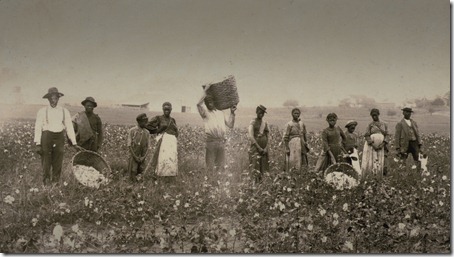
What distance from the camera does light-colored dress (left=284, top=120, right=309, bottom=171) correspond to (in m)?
5.40

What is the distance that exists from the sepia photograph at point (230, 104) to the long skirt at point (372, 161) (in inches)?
0.5

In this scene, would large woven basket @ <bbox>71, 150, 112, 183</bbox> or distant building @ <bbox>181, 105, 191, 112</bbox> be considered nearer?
large woven basket @ <bbox>71, 150, 112, 183</bbox>

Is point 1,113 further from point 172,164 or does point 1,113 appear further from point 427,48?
point 427,48

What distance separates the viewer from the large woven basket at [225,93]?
17.1 feet

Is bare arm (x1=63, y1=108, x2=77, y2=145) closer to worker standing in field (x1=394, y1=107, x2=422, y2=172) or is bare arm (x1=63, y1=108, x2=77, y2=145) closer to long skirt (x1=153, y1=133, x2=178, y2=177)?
long skirt (x1=153, y1=133, x2=178, y2=177)

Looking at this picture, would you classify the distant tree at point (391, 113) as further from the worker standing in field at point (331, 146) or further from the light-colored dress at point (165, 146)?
the light-colored dress at point (165, 146)

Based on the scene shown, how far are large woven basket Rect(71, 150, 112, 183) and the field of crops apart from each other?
7 cm

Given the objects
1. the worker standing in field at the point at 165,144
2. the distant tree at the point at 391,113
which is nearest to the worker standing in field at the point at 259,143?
the worker standing in field at the point at 165,144

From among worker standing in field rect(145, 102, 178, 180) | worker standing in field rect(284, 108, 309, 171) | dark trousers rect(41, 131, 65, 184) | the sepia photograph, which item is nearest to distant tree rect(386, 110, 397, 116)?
the sepia photograph

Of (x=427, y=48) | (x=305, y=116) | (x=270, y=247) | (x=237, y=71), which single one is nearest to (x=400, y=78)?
(x=427, y=48)

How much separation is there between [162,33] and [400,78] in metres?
2.79

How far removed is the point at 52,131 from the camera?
5141 mm

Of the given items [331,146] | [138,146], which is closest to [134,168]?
[138,146]

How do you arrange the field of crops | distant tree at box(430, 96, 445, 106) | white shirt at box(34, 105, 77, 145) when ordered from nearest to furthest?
the field of crops, white shirt at box(34, 105, 77, 145), distant tree at box(430, 96, 445, 106)
